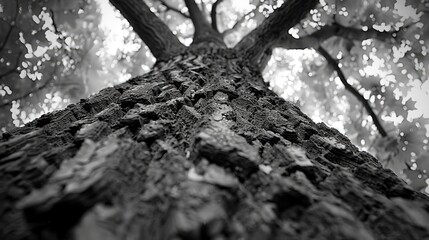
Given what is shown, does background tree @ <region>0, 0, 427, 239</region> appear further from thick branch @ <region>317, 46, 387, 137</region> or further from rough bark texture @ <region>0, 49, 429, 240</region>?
thick branch @ <region>317, 46, 387, 137</region>

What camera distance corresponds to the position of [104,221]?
51 centimetres

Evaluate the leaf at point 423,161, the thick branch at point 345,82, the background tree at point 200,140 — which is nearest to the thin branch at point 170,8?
the background tree at point 200,140

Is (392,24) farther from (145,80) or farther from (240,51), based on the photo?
(145,80)

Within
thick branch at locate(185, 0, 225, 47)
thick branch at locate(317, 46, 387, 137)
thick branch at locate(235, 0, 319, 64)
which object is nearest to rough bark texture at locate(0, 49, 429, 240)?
thick branch at locate(235, 0, 319, 64)

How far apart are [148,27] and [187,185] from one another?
117 inches

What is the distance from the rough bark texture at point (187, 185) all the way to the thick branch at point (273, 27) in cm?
205

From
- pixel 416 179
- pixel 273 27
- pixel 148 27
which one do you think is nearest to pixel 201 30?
pixel 148 27

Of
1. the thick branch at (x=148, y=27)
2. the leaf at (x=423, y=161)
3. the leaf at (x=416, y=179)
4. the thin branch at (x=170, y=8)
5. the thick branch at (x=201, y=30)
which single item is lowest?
the leaf at (x=416, y=179)

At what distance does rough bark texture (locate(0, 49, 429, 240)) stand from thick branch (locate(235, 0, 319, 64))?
205 cm

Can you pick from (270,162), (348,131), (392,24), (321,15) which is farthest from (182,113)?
(348,131)

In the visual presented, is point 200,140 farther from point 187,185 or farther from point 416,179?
point 416,179

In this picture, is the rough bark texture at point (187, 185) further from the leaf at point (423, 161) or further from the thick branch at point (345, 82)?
the thick branch at point (345, 82)

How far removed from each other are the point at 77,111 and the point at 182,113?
1.84 ft

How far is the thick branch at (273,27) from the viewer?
2939 millimetres
